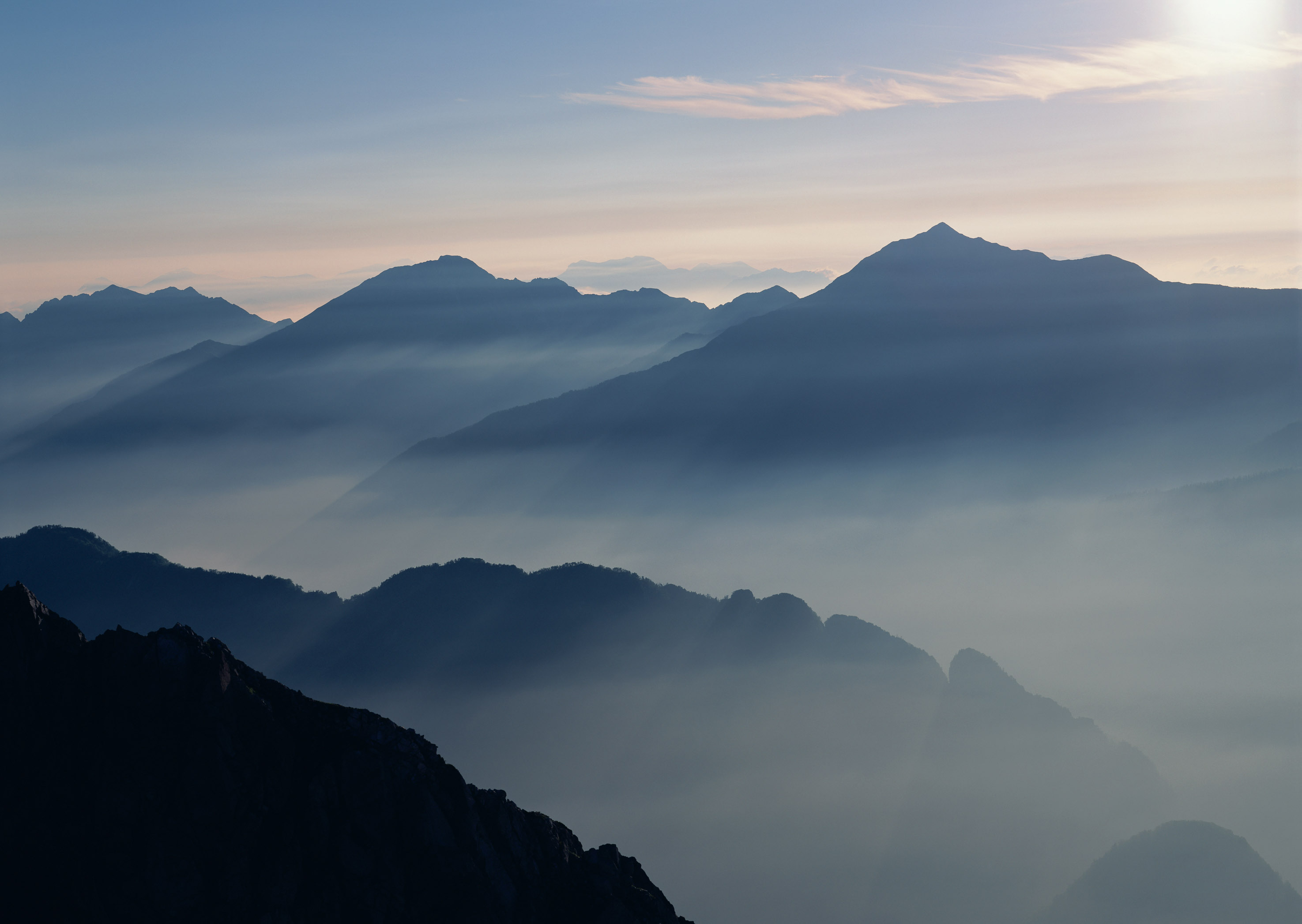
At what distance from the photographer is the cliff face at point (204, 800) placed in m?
35.7

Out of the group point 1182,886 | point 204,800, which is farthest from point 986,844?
point 204,800

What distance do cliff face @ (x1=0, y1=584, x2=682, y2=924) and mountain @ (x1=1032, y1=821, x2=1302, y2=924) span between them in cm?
14421

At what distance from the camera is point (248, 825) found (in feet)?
121

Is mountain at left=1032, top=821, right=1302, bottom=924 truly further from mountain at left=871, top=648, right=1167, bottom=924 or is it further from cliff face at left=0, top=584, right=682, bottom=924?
cliff face at left=0, top=584, right=682, bottom=924

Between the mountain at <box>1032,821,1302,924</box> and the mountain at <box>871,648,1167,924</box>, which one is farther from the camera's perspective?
the mountain at <box>871,648,1167,924</box>

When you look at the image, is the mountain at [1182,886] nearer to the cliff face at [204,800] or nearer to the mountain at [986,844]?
the mountain at [986,844]

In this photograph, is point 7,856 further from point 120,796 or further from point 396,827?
point 396,827

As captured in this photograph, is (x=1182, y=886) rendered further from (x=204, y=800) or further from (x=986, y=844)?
(x=204, y=800)

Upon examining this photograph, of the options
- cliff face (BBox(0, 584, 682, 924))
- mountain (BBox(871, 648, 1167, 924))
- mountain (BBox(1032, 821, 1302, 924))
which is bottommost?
mountain (BBox(871, 648, 1167, 924))

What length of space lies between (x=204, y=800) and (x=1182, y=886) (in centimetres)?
15741

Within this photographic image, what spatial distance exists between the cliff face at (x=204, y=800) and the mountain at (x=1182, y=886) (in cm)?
14421

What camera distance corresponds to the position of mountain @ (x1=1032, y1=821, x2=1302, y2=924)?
Answer: 14888 centimetres

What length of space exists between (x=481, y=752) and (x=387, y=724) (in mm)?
156796

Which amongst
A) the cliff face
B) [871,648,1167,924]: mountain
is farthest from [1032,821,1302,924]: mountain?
the cliff face
